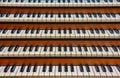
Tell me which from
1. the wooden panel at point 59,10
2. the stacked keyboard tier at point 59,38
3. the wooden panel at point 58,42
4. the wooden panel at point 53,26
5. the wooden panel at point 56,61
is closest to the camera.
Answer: the stacked keyboard tier at point 59,38

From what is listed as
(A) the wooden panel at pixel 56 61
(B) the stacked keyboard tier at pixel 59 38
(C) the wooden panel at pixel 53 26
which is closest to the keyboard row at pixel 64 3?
(B) the stacked keyboard tier at pixel 59 38

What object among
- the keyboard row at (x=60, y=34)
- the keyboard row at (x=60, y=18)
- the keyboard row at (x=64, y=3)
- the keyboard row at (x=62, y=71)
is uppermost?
the keyboard row at (x=64, y=3)

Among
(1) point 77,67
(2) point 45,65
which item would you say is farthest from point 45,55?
(1) point 77,67

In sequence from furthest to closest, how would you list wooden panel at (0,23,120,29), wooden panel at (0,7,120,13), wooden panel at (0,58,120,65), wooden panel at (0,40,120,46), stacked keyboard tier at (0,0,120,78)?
wooden panel at (0,7,120,13) → wooden panel at (0,23,120,29) → wooden panel at (0,40,120,46) → wooden panel at (0,58,120,65) → stacked keyboard tier at (0,0,120,78)

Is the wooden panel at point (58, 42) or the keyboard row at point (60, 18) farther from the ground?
the keyboard row at point (60, 18)

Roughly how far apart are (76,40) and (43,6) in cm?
107

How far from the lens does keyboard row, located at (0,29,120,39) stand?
4332 millimetres

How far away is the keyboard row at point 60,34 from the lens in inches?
171

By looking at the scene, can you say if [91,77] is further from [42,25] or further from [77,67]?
[42,25]

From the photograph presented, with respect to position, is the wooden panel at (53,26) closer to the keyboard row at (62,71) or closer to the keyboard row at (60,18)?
the keyboard row at (60,18)

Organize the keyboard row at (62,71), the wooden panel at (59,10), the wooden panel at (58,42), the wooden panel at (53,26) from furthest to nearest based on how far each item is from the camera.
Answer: the wooden panel at (59,10) → the wooden panel at (53,26) → the wooden panel at (58,42) → the keyboard row at (62,71)

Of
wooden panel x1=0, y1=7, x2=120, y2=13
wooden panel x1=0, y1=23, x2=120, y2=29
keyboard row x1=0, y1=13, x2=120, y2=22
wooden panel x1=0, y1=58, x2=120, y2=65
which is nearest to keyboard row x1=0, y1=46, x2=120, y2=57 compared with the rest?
wooden panel x1=0, y1=58, x2=120, y2=65

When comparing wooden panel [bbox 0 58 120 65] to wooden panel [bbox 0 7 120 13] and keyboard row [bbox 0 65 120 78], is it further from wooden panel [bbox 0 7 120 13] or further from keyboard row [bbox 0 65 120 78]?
wooden panel [bbox 0 7 120 13]

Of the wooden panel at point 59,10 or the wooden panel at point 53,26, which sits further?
the wooden panel at point 59,10
